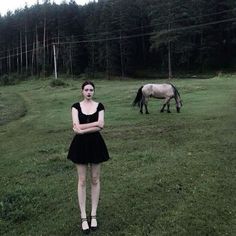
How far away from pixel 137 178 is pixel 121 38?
70.2 metres

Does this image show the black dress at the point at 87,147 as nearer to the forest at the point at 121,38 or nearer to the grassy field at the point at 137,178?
the grassy field at the point at 137,178

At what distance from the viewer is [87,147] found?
792 cm

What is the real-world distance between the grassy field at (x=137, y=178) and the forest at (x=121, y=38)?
40649 millimetres

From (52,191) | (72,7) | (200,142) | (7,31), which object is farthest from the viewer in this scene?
(7,31)

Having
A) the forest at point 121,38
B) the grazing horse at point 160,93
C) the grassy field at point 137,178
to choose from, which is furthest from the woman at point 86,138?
the forest at point 121,38

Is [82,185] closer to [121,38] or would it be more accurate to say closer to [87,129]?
[87,129]

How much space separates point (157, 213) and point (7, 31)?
10711 centimetres

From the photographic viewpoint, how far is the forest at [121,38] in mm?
70938

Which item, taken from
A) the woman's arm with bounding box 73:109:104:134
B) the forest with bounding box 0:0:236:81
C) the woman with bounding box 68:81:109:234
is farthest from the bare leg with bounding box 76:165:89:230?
the forest with bounding box 0:0:236:81

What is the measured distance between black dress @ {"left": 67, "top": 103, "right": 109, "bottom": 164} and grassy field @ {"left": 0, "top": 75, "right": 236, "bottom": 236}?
50.5 inches

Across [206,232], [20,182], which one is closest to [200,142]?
[20,182]

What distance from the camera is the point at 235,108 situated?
2309 centimetres

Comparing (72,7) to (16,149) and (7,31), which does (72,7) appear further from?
(16,149)

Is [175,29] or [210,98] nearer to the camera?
[210,98]
